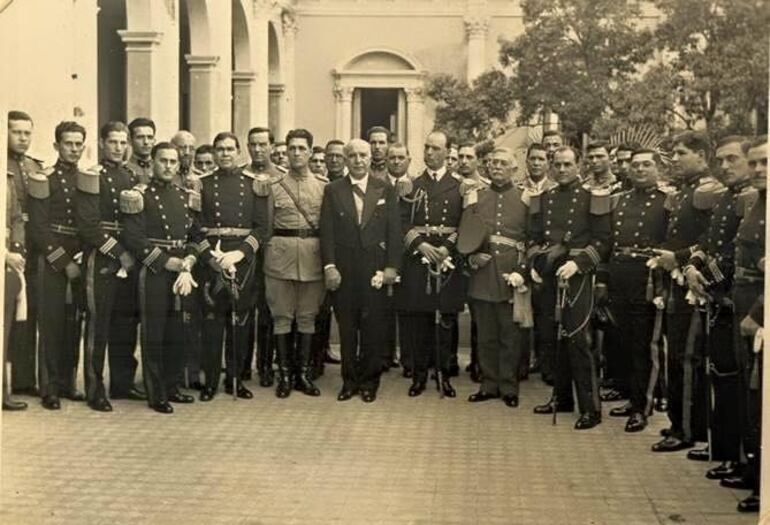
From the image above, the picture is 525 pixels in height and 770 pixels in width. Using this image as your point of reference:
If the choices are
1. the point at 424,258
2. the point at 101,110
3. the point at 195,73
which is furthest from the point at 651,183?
the point at 101,110

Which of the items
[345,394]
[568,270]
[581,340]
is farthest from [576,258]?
[345,394]

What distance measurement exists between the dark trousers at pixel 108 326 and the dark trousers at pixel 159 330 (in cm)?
7

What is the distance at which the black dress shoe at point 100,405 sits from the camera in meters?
5.58

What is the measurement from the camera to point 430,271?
6453mm

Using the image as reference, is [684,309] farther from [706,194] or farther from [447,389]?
[447,389]

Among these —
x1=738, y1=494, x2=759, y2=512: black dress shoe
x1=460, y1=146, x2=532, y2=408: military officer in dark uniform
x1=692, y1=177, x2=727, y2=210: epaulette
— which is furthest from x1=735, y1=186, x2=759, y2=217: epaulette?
x1=460, y1=146, x2=532, y2=408: military officer in dark uniform

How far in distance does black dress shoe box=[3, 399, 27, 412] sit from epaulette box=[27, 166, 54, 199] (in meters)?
1.00

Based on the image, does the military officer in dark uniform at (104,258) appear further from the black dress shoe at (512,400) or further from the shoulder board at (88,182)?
the black dress shoe at (512,400)

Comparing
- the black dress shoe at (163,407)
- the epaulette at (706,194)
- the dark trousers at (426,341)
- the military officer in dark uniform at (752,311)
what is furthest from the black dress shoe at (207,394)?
the military officer in dark uniform at (752,311)

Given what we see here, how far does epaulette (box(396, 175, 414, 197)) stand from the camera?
6.63 m

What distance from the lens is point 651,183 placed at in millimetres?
5520

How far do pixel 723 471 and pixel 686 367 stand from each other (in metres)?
0.64

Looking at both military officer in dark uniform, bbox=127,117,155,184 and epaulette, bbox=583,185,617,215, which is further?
military officer in dark uniform, bbox=127,117,155,184

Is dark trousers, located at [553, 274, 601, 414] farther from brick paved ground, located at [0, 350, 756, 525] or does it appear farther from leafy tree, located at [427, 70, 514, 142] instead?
leafy tree, located at [427, 70, 514, 142]
